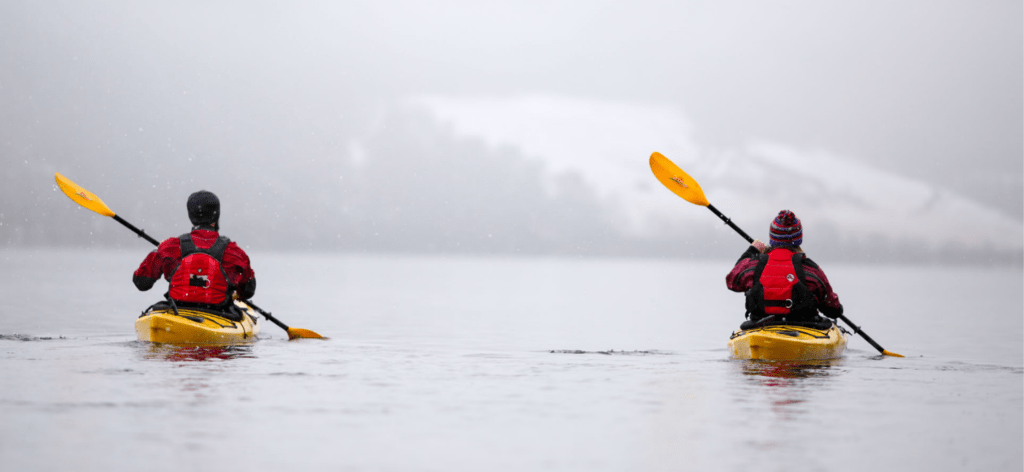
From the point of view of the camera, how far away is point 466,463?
5828 mm

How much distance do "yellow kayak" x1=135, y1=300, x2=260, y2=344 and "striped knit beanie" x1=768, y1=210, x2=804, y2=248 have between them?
255 inches

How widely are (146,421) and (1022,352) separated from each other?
1538cm

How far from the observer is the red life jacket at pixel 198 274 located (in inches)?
478

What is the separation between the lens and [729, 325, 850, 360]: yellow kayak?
11.7 m

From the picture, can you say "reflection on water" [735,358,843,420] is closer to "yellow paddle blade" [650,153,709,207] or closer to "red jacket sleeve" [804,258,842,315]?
"red jacket sleeve" [804,258,842,315]

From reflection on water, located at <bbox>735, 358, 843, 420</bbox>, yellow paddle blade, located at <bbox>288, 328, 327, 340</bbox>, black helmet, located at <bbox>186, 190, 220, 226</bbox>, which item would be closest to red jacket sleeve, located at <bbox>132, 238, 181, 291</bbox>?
black helmet, located at <bbox>186, 190, 220, 226</bbox>

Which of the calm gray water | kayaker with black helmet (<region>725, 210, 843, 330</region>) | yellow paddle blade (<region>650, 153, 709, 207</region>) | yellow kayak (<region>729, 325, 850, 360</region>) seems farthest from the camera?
yellow paddle blade (<region>650, 153, 709, 207</region>)

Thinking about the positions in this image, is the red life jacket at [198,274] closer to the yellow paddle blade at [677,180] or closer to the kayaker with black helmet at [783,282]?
the kayaker with black helmet at [783,282]

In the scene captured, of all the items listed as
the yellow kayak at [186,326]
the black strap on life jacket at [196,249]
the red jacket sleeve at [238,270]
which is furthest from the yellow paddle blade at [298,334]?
the black strap on life jacket at [196,249]

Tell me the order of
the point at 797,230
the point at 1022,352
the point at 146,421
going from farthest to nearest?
the point at 1022,352, the point at 797,230, the point at 146,421

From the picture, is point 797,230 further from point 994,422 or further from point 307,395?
point 307,395

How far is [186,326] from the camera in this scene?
12016 mm

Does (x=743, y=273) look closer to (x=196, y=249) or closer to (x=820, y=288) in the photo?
(x=820, y=288)

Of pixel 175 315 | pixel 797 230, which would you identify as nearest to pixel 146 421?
pixel 175 315
